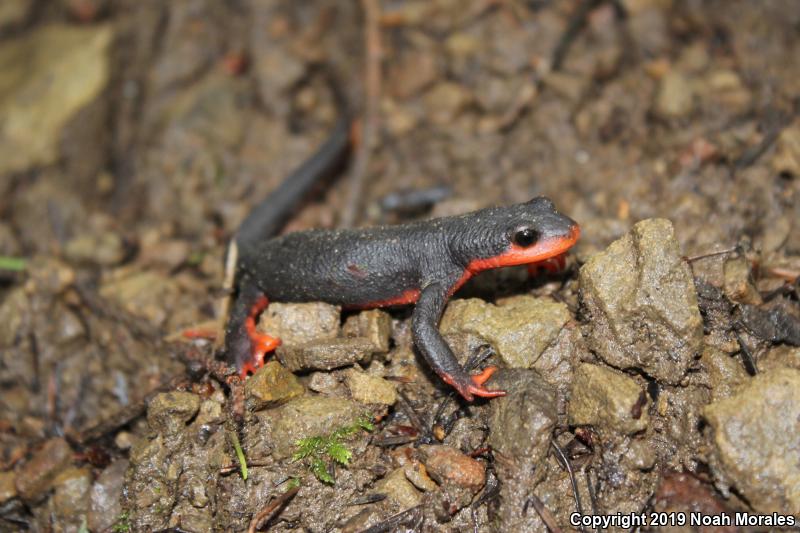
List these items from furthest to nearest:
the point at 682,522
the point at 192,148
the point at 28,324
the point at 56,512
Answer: the point at 192,148 < the point at 28,324 < the point at 56,512 < the point at 682,522

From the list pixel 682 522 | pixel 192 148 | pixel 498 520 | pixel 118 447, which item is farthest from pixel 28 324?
pixel 682 522

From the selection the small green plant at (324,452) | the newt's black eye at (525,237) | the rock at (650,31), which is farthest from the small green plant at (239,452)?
the rock at (650,31)

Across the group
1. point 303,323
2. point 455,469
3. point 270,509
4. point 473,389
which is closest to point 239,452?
point 270,509

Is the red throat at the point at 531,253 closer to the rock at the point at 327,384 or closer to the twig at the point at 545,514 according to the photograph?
the rock at the point at 327,384

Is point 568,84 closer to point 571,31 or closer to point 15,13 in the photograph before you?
point 571,31

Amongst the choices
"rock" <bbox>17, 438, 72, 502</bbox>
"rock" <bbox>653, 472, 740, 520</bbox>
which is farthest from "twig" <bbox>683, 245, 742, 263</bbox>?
"rock" <bbox>17, 438, 72, 502</bbox>

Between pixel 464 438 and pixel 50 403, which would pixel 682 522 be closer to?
pixel 464 438
